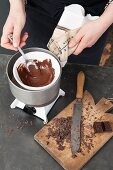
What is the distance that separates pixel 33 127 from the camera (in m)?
0.89

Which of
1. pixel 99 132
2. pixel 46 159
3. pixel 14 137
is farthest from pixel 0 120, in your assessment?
pixel 99 132

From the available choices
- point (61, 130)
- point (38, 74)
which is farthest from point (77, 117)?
point (38, 74)

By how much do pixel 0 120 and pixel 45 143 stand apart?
0.15 metres

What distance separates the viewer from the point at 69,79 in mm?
1000

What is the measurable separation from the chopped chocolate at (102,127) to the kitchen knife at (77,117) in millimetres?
46

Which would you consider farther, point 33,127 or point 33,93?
point 33,127

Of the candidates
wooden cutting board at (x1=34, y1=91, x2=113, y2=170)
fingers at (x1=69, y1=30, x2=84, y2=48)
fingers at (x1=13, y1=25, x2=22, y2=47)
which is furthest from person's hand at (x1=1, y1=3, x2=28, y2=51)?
wooden cutting board at (x1=34, y1=91, x2=113, y2=170)

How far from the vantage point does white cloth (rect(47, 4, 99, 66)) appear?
35.1 inches

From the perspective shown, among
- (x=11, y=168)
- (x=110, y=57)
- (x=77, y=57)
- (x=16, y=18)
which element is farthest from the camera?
(x=110, y=57)

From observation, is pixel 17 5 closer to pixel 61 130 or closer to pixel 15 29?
pixel 15 29

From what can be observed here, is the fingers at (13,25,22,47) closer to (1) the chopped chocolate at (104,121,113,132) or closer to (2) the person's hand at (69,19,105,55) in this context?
(2) the person's hand at (69,19,105,55)

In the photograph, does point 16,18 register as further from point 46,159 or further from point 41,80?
point 46,159

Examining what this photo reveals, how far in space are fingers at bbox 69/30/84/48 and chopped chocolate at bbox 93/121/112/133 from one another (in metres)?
0.23

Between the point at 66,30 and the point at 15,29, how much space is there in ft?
0.47
